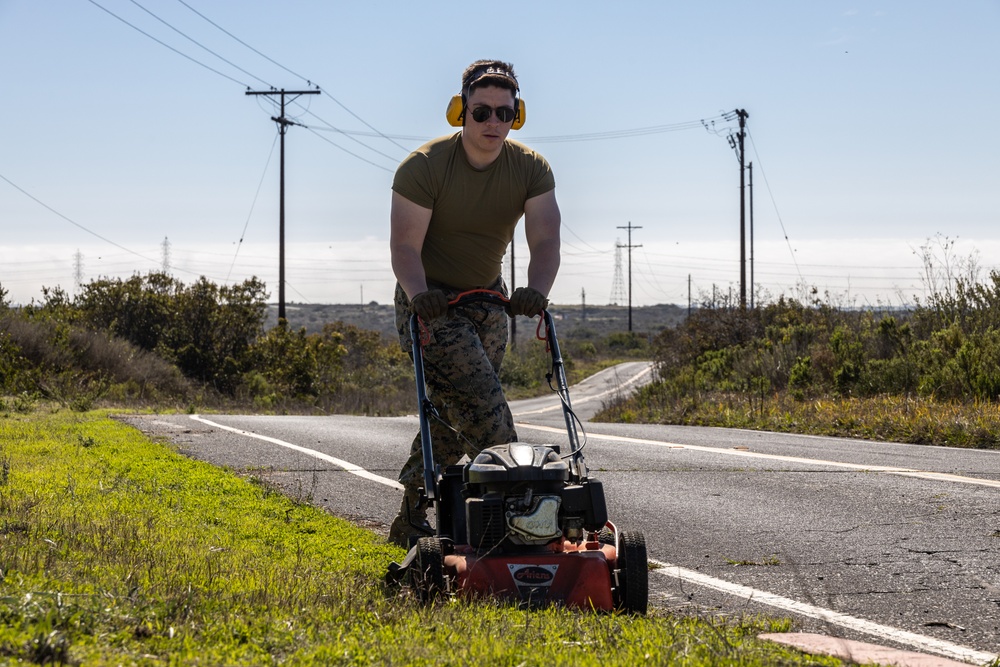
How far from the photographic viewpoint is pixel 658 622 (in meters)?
3.65

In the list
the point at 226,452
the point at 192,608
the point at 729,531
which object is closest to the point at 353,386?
the point at 226,452

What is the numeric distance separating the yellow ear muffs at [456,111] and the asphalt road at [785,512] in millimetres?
2232

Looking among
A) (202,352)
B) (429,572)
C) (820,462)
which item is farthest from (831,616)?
(202,352)

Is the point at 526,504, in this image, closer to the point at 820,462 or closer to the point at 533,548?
the point at 533,548

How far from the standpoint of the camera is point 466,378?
16.1 ft

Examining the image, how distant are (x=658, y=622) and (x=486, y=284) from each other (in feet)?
6.87

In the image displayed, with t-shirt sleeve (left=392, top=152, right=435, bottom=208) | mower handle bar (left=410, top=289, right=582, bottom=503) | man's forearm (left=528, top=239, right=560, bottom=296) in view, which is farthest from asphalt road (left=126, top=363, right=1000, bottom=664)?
t-shirt sleeve (left=392, top=152, right=435, bottom=208)

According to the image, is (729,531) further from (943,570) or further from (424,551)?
(424,551)

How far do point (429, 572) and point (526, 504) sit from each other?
1.39 ft

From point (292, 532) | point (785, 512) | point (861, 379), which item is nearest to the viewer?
point (292, 532)

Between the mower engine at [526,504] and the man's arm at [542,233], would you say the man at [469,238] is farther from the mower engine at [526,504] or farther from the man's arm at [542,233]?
the mower engine at [526,504]

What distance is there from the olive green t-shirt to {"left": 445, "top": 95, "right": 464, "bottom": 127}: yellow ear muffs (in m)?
0.07

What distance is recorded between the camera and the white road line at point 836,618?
3684mm

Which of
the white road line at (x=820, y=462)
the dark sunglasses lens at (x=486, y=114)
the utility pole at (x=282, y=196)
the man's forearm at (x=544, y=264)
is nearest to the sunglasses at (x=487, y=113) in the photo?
the dark sunglasses lens at (x=486, y=114)
